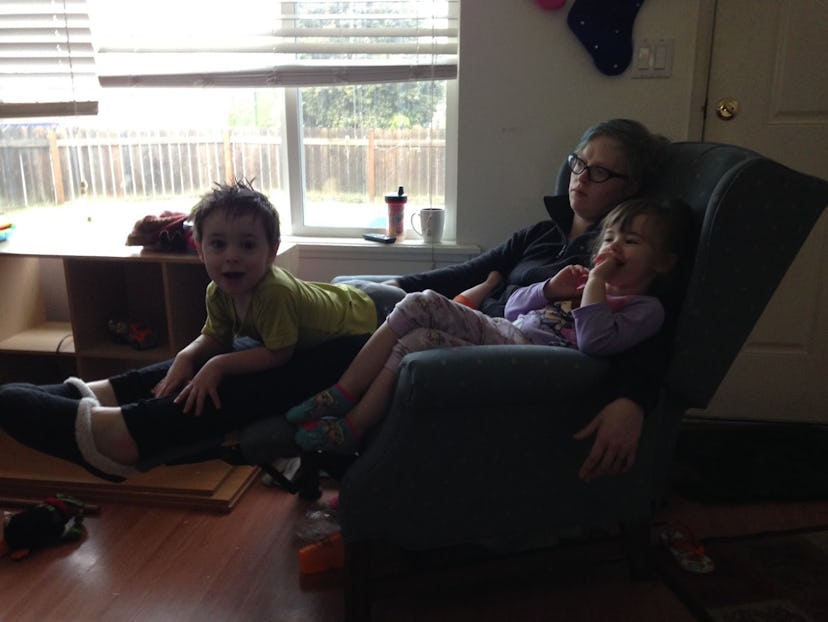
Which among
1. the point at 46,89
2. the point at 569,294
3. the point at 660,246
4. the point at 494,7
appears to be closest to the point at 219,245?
the point at 569,294

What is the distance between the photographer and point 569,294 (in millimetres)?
1556

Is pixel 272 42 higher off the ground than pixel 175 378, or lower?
higher

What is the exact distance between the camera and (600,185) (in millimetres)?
1659

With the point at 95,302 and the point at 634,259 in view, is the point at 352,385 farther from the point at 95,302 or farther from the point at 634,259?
the point at 95,302

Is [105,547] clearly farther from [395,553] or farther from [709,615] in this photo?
[709,615]

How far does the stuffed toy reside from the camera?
177 cm

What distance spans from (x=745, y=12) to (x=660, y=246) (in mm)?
1242

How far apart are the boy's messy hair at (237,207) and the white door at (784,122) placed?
1.51 m

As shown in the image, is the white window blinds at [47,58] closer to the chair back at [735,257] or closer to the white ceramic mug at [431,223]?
the white ceramic mug at [431,223]

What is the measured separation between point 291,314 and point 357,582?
0.57 metres

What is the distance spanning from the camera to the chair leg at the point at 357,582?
144 cm

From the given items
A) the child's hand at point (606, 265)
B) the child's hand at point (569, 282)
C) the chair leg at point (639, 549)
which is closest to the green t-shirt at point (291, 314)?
the child's hand at point (569, 282)

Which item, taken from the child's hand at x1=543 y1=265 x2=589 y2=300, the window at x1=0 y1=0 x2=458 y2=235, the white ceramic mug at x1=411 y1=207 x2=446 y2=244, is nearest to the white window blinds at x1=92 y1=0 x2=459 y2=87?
the window at x1=0 y1=0 x2=458 y2=235

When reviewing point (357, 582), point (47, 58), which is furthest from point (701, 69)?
point (47, 58)
